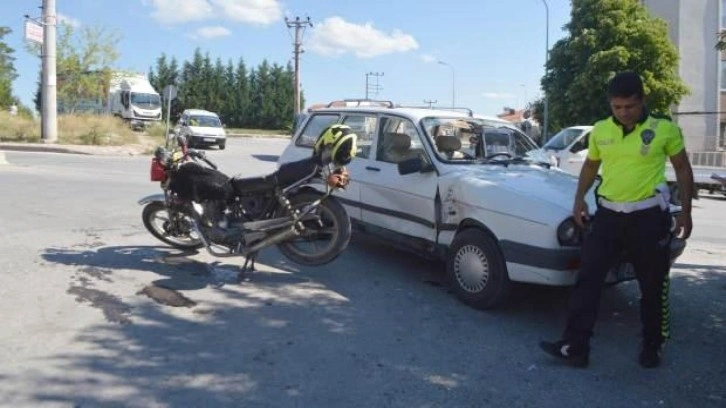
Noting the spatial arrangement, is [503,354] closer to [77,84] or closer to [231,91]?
[77,84]

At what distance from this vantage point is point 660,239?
14.2 ft

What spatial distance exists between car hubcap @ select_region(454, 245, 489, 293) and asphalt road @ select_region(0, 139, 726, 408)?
21 centimetres

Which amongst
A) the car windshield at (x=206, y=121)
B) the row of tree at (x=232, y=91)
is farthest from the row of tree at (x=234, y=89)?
the car windshield at (x=206, y=121)

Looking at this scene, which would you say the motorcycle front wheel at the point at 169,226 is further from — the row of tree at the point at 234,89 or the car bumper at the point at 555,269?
the row of tree at the point at 234,89

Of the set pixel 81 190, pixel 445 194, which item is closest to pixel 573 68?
pixel 81 190

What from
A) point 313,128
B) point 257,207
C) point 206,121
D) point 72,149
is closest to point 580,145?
point 313,128

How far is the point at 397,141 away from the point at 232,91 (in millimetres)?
79234

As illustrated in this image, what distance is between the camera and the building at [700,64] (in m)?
33.5

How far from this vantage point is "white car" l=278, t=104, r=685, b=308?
5047 millimetres

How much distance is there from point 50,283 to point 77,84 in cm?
4078

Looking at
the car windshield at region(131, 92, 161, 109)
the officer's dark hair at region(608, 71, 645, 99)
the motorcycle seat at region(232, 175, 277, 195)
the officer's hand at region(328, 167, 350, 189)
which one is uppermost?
the car windshield at region(131, 92, 161, 109)

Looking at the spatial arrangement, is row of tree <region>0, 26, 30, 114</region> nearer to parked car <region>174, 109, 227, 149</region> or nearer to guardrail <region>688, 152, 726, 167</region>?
parked car <region>174, 109, 227, 149</region>

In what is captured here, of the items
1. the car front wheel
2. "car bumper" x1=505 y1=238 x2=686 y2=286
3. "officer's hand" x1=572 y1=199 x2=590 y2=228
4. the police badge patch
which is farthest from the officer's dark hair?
the car front wheel

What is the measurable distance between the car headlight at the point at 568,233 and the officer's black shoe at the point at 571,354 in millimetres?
792
